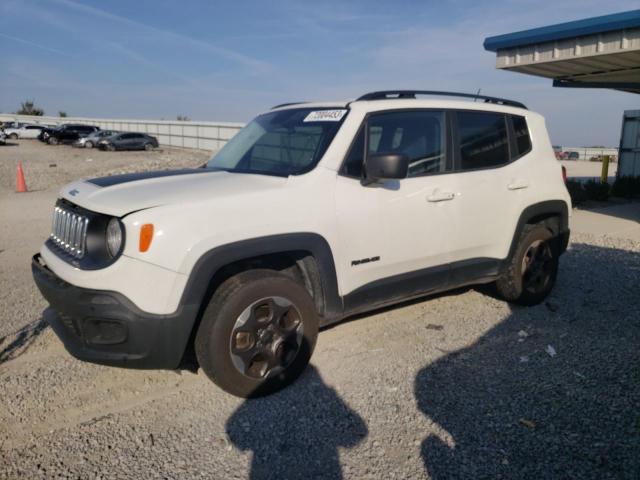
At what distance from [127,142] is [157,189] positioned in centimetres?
3617

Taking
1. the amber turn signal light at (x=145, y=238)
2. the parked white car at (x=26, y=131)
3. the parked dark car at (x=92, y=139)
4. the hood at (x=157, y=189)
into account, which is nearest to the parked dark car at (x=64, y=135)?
the parked dark car at (x=92, y=139)

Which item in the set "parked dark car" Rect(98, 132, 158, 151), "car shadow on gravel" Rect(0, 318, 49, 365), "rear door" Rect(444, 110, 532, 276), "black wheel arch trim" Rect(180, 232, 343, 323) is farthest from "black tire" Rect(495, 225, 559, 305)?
"parked dark car" Rect(98, 132, 158, 151)

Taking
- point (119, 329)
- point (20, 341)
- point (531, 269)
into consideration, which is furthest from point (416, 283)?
point (20, 341)

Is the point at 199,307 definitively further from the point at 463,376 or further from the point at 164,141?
the point at 164,141

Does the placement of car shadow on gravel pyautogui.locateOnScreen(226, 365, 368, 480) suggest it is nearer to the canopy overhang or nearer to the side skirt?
→ the side skirt

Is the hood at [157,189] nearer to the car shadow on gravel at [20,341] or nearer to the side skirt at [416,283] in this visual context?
the side skirt at [416,283]

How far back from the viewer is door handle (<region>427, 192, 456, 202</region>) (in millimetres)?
4145

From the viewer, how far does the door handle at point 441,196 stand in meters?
4.14

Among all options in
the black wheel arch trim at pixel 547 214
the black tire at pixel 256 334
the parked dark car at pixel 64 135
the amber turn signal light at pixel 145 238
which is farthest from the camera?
the parked dark car at pixel 64 135

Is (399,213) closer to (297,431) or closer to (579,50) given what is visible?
(297,431)

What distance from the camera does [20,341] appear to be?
430 cm

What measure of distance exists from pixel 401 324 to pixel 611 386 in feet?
5.64

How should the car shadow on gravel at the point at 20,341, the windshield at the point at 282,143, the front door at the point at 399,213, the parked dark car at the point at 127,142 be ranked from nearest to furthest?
the front door at the point at 399,213 → the windshield at the point at 282,143 → the car shadow on gravel at the point at 20,341 → the parked dark car at the point at 127,142

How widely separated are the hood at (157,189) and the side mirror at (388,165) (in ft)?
2.00
